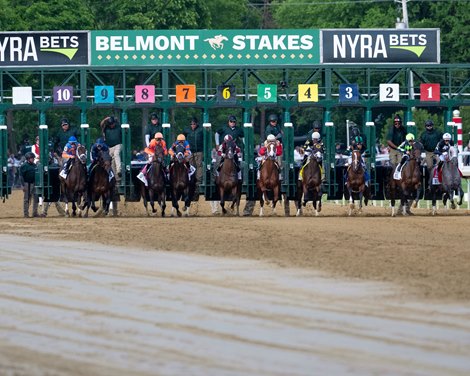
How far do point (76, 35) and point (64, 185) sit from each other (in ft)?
11.6

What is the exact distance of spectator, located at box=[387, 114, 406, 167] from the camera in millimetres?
36469

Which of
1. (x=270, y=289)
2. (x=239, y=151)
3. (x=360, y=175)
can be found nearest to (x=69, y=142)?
(x=239, y=151)

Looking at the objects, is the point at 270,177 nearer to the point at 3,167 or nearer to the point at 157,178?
the point at 157,178

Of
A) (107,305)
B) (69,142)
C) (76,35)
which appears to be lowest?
(107,305)

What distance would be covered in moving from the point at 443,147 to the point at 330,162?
2508 millimetres

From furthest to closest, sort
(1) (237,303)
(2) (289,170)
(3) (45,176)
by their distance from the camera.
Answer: (3) (45,176), (2) (289,170), (1) (237,303)

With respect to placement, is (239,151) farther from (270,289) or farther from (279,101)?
(270,289)

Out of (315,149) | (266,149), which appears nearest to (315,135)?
(315,149)

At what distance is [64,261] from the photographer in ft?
68.9

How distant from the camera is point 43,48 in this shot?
37.1m

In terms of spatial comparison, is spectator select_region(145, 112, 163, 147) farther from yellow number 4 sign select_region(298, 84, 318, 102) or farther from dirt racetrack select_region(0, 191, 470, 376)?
dirt racetrack select_region(0, 191, 470, 376)

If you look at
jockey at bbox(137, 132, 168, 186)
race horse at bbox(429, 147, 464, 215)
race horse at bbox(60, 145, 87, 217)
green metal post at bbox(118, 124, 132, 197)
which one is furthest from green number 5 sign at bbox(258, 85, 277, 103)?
race horse at bbox(60, 145, 87, 217)

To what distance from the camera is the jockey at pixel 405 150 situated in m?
35.3

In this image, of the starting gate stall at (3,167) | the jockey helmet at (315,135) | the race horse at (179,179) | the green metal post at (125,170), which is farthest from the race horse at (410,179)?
the starting gate stall at (3,167)
